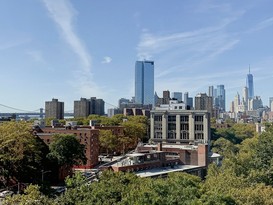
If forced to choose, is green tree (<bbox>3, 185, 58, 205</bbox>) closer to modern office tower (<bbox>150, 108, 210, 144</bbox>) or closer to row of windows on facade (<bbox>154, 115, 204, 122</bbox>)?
modern office tower (<bbox>150, 108, 210, 144</bbox>)

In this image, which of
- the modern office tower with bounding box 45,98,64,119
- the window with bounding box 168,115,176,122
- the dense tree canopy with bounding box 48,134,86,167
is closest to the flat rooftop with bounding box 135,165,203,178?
the dense tree canopy with bounding box 48,134,86,167

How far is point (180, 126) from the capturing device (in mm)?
95312

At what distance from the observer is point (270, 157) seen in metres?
54.1

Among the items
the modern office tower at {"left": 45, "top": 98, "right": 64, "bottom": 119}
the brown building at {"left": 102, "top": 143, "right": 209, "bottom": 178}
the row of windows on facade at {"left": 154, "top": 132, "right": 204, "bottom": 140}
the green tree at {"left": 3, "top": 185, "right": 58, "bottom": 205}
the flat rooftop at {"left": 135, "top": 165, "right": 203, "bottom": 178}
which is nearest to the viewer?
the green tree at {"left": 3, "top": 185, "right": 58, "bottom": 205}

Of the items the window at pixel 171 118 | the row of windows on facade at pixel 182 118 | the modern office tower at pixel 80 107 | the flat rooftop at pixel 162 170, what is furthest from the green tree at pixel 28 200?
the modern office tower at pixel 80 107

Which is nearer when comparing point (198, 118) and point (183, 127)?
point (198, 118)

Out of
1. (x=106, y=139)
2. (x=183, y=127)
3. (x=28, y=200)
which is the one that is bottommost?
(x=28, y=200)

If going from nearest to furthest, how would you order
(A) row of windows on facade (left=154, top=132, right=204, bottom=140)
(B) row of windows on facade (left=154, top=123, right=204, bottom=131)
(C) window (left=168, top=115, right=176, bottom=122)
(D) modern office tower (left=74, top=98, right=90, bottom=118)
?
(A) row of windows on facade (left=154, top=132, right=204, bottom=140)
(B) row of windows on facade (left=154, top=123, right=204, bottom=131)
(C) window (left=168, top=115, right=176, bottom=122)
(D) modern office tower (left=74, top=98, right=90, bottom=118)

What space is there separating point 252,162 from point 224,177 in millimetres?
17609

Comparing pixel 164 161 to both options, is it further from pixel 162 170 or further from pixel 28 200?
pixel 28 200

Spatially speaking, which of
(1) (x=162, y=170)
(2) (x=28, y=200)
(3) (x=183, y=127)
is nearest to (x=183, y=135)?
(3) (x=183, y=127)

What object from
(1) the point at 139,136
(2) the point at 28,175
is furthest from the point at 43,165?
(1) the point at 139,136

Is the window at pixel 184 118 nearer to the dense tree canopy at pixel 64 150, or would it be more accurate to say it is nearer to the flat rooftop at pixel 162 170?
the flat rooftop at pixel 162 170

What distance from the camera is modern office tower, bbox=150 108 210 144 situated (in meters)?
93.4
